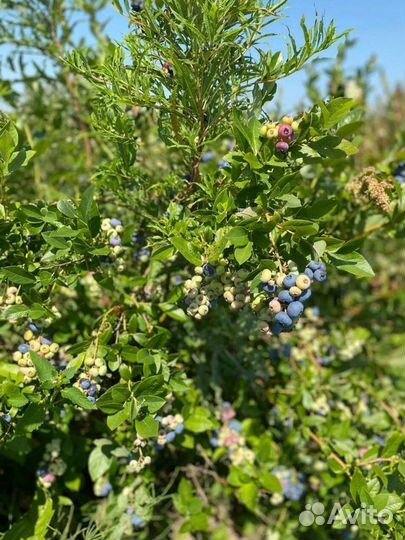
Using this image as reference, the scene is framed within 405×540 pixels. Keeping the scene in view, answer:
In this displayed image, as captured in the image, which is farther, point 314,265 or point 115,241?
point 115,241

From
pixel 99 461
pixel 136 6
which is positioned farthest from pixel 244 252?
pixel 99 461

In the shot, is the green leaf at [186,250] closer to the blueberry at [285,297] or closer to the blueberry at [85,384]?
the blueberry at [285,297]

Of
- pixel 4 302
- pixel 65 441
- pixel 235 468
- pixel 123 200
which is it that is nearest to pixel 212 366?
pixel 235 468

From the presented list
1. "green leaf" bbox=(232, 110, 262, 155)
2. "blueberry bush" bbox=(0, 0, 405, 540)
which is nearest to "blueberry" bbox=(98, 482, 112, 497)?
"blueberry bush" bbox=(0, 0, 405, 540)

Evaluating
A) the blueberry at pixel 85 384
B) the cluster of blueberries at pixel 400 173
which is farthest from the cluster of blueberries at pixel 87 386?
the cluster of blueberries at pixel 400 173

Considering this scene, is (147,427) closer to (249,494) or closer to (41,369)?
(41,369)

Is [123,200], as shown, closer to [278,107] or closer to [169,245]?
[169,245]

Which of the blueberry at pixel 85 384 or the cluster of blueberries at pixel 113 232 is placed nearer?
the blueberry at pixel 85 384
